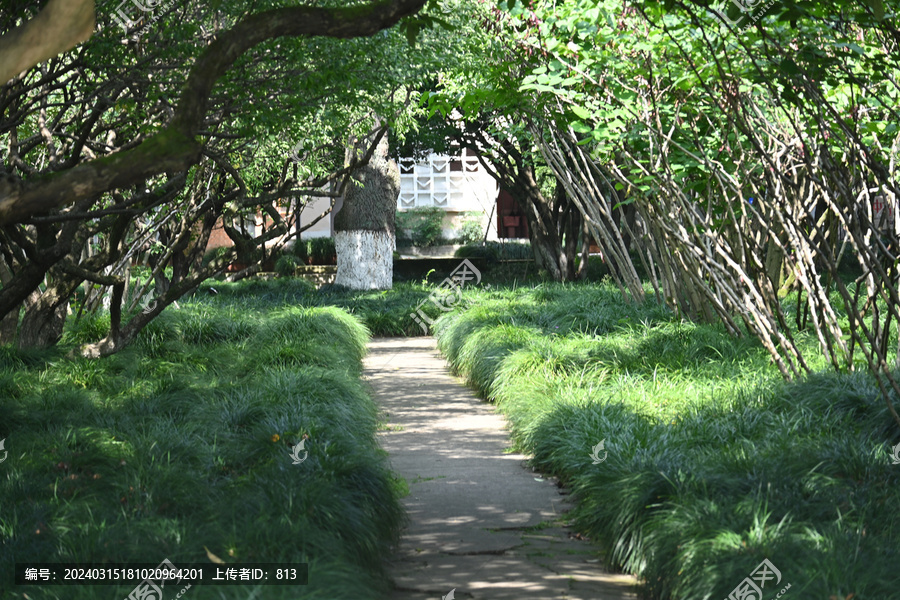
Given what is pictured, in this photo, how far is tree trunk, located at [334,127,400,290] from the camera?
1817 centimetres

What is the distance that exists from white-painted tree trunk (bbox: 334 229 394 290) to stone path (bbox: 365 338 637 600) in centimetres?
1022

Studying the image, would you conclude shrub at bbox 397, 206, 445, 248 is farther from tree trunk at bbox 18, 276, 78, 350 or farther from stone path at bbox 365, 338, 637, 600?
stone path at bbox 365, 338, 637, 600

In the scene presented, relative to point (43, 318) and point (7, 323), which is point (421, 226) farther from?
point (43, 318)

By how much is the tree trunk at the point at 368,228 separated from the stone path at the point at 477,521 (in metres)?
10.2

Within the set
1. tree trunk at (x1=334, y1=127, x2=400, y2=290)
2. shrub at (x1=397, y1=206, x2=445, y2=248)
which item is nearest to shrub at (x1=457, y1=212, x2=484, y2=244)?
shrub at (x1=397, y1=206, x2=445, y2=248)

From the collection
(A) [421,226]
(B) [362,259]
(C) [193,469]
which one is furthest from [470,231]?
(C) [193,469]

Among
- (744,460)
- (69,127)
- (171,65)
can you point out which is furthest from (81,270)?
(744,460)

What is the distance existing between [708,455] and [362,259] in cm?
1409

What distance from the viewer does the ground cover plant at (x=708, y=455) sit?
3564mm

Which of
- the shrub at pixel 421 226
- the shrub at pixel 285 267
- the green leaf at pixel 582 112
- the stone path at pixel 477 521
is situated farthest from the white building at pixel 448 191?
the stone path at pixel 477 521

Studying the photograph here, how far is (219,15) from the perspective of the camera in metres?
8.54

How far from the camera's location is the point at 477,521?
4973 mm

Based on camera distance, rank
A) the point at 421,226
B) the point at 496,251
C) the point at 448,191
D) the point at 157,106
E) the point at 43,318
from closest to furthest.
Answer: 1. the point at 157,106
2. the point at 43,318
3. the point at 496,251
4. the point at 421,226
5. the point at 448,191

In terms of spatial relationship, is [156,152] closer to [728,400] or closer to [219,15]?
[728,400]
